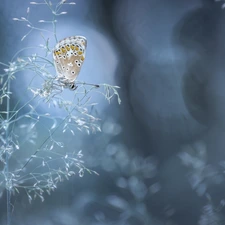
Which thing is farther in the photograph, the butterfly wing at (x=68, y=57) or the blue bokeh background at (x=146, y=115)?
the blue bokeh background at (x=146, y=115)

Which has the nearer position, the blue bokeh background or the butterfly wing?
the butterfly wing

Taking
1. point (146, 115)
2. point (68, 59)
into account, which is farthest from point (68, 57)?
point (146, 115)

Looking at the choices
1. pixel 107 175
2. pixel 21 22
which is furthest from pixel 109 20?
pixel 107 175

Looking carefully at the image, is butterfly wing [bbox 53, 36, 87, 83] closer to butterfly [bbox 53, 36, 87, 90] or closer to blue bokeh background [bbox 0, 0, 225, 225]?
butterfly [bbox 53, 36, 87, 90]

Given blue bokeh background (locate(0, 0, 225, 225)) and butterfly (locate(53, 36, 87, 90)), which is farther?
blue bokeh background (locate(0, 0, 225, 225))

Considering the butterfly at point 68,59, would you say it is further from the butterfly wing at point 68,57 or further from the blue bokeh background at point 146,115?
the blue bokeh background at point 146,115

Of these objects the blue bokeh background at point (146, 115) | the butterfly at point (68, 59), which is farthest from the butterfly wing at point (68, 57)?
the blue bokeh background at point (146, 115)

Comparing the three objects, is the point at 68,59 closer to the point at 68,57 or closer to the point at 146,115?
A: the point at 68,57

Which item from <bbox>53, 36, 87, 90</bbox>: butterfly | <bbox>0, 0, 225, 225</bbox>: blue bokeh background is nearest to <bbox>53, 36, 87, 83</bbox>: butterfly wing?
<bbox>53, 36, 87, 90</bbox>: butterfly
